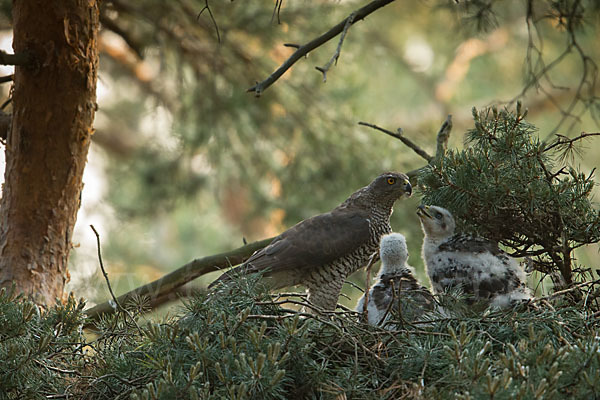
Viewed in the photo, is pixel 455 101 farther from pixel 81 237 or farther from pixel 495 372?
pixel 495 372

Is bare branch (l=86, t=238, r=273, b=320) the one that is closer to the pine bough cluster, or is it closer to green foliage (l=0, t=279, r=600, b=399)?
the pine bough cluster

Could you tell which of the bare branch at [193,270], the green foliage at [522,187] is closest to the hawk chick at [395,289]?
the green foliage at [522,187]

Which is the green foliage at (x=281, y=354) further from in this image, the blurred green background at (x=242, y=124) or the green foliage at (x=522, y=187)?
the blurred green background at (x=242, y=124)

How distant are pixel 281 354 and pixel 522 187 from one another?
121 centimetres

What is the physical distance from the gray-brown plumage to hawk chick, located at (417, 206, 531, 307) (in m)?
0.54

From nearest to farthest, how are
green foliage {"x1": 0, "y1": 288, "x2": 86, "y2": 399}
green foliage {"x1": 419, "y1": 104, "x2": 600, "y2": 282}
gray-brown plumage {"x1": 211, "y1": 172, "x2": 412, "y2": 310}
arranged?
green foliage {"x1": 0, "y1": 288, "x2": 86, "y2": 399} → green foliage {"x1": 419, "y1": 104, "x2": 600, "y2": 282} → gray-brown plumage {"x1": 211, "y1": 172, "x2": 412, "y2": 310}

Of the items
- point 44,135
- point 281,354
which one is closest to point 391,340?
point 281,354

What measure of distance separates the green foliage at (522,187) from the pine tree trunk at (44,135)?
171cm

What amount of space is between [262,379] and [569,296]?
4.54 ft

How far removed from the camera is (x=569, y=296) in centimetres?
275

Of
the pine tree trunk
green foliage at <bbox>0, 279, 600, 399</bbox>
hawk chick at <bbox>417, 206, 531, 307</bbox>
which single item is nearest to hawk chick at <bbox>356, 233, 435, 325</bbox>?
hawk chick at <bbox>417, 206, 531, 307</bbox>

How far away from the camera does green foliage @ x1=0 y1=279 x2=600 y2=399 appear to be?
1.97 meters

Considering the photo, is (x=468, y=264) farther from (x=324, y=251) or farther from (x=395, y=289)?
(x=324, y=251)

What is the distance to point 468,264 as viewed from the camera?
3088 millimetres
